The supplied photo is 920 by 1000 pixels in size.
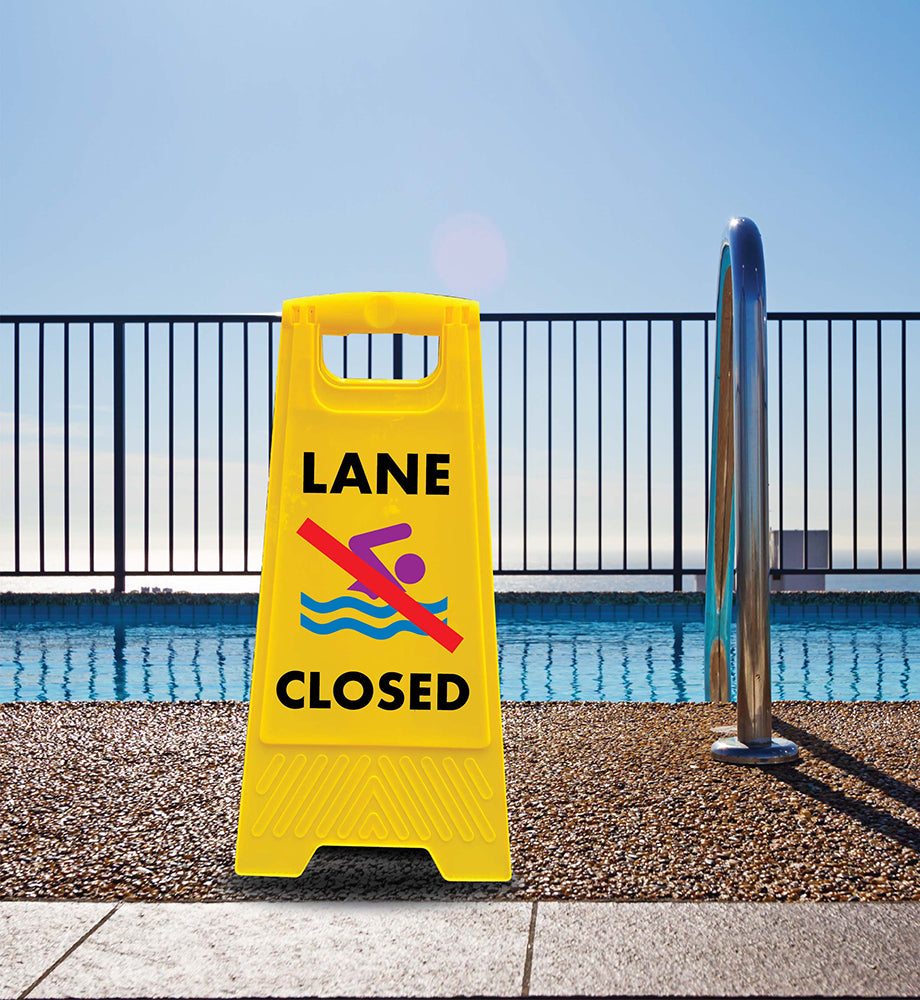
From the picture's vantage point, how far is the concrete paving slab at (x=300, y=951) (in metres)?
1.31

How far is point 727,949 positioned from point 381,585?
0.83 meters

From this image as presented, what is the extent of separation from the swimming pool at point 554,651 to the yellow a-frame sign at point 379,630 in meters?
2.72

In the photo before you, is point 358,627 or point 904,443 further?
point 904,443

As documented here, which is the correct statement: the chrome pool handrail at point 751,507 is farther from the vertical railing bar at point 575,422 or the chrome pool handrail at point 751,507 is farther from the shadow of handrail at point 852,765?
the vertical railing bar at point 575,422

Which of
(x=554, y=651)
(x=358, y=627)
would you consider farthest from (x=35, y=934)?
(x=554, y=651)

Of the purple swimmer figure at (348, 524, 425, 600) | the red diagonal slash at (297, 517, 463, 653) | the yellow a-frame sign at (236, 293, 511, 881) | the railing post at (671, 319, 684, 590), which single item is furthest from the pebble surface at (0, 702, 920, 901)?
the railing post at (671, 319, 684, 590)

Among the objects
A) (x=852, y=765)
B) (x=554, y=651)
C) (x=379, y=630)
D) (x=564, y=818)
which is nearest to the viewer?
(x=379, y=630)

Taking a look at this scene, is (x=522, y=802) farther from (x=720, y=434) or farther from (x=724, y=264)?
(x=724, y=264)

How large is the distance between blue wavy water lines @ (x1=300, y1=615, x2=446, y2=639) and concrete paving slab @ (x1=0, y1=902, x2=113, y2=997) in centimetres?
58

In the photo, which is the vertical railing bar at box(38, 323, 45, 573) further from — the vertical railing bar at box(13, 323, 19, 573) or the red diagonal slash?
the red diagonal slash

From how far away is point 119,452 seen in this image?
755 cm

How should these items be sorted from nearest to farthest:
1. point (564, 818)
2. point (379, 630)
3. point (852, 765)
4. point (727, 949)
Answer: point (727, 949) → point (379, 630) → point (564, 818) → point (852, 765)

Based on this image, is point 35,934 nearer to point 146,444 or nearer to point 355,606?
point 355,606

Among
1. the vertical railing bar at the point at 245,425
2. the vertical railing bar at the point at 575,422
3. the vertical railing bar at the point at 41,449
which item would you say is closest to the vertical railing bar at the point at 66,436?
the vertical railing bar at the point at 41,449
